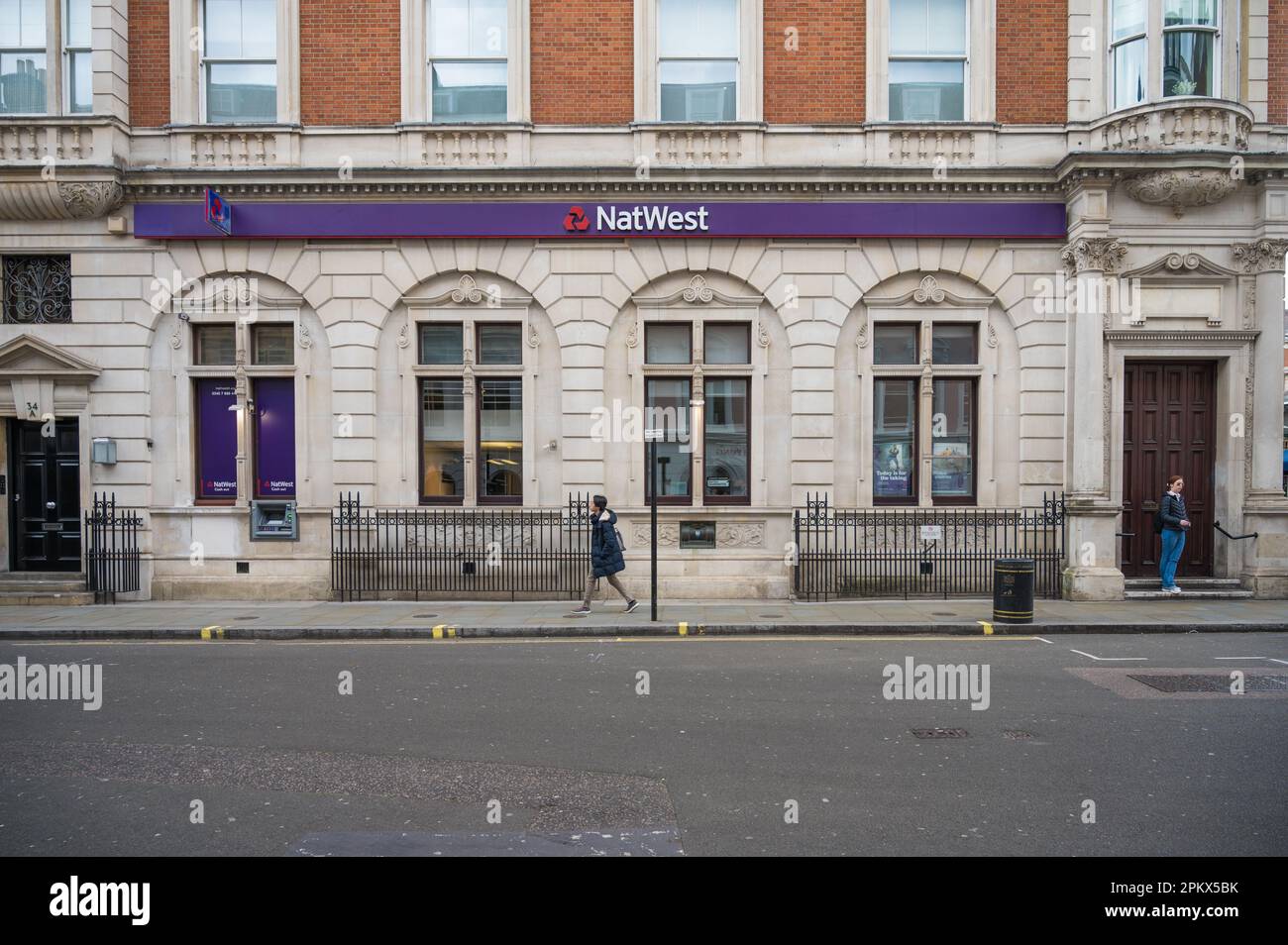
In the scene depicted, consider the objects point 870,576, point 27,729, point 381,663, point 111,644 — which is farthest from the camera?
point 870,576

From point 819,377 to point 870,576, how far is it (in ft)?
12.3

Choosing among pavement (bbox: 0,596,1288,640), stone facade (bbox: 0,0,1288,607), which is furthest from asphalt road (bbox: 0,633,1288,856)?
stone facade (bbox: 0,0,1288,607)

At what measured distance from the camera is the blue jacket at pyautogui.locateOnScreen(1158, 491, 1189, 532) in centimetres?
1403

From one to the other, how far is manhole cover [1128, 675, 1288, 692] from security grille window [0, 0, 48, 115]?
20.0 meters

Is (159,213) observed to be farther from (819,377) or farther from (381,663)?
(819,377)

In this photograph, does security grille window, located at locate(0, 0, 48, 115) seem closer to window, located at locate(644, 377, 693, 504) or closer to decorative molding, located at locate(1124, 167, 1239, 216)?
window, located at locate(644, 377, 693, 504)

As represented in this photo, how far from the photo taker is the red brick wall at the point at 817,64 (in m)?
15.1

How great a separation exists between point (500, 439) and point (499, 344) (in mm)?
1798

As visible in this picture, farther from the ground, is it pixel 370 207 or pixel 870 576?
pixel 370 207

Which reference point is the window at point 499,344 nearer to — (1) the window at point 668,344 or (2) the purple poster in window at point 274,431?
(1) the window at point 668,344

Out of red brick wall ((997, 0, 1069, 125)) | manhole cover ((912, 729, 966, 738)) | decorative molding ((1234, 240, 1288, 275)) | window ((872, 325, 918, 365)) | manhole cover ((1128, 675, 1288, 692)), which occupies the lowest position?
manhole cover ((1128, 675, 1288, 692))

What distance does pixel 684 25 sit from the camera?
15.3 meters

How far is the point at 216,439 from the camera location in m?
15.5

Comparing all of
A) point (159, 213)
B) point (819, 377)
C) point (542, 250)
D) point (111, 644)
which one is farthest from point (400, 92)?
point (111, 644)
